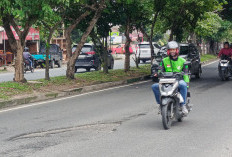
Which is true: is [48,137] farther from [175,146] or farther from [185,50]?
[185,50]

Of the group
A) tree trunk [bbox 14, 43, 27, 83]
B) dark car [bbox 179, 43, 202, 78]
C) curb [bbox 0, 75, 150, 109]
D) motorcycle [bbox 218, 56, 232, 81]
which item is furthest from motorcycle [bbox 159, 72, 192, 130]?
dark car [bbox 179, 43, 202, 78]

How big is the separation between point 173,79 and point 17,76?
916cm

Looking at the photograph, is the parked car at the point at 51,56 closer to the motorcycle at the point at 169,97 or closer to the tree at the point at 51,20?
the tree at the point at 51,20

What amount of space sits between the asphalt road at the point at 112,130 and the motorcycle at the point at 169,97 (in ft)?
0.76

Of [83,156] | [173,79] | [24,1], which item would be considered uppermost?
[24,1]

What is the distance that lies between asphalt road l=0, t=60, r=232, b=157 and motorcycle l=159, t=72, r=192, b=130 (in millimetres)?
231

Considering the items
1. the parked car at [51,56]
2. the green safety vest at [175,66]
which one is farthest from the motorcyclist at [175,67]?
the parked car at [51,56]

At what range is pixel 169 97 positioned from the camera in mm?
8750

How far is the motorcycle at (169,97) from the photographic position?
8562mm

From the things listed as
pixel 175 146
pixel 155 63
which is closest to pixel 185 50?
pixel 155 63

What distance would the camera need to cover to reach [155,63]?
22031 millimetres

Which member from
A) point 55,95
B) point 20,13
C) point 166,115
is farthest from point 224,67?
point 166,115

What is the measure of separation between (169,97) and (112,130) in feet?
4.04

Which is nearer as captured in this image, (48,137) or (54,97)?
(48,137)
